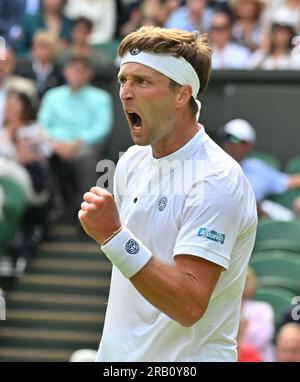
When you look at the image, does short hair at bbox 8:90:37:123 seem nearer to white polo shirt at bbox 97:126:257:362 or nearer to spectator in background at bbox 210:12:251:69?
spectator in background at bbox 210:12:251:69

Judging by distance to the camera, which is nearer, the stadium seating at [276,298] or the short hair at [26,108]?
the stadium seating at [276,298]

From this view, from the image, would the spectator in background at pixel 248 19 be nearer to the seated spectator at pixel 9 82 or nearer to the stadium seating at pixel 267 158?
the stadium seating at pixel 267 158

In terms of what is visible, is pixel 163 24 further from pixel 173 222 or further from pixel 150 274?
pixel 150 274

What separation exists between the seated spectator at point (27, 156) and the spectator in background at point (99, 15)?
213 cm

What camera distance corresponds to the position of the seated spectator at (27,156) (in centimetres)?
990

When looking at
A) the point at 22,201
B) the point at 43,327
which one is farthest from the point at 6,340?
the point at 22,201

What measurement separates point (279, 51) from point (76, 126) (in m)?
1.97

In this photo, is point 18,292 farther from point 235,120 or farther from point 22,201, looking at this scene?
point 235,120

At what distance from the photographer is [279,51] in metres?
10.8

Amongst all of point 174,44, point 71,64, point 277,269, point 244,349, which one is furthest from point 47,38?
point 174,44

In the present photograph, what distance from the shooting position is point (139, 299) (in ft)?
13.2

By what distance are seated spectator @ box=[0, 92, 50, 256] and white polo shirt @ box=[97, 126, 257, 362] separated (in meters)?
5.80

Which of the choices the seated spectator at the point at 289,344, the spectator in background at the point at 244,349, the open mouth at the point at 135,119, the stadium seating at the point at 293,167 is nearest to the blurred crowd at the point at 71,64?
the stadium seating at the point at 293,167

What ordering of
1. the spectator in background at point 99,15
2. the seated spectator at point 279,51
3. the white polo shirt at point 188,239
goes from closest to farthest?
the white polo shirt at point 188,239 < the seated spectator at point 279,51 < the spectator in background at point 99,15
